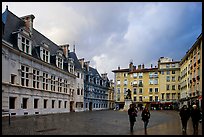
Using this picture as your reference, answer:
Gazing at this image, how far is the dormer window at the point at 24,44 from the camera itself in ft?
113

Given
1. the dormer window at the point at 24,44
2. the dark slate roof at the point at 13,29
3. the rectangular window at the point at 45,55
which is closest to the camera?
the dark slate roof at the point at 13,29

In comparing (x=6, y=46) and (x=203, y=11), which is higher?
(x=6, y=46)

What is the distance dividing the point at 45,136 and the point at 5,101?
20.0m

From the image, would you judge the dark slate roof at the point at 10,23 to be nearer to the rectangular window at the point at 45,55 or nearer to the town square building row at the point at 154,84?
the rectangular window at the point at 45,55

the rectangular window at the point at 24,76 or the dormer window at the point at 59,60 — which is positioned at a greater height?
the dormer window at the point at 59,60

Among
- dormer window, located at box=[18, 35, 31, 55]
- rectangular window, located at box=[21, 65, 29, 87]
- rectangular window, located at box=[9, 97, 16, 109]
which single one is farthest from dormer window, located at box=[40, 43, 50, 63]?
rectangular window, located at box=[9, 97, 16, 109]

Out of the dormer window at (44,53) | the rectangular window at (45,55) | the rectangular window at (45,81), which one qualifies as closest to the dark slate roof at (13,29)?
the dormer window at (44,53)

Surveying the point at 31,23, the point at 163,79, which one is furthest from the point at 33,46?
the point at 163,79

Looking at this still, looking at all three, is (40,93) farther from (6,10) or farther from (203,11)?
(203,11)

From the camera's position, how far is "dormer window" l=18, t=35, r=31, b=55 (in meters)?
34.4

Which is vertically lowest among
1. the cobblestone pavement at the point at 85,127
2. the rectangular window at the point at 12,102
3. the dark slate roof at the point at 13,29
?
the cobblestone pavement at the point at 85,127

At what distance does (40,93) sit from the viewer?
39.5 metres

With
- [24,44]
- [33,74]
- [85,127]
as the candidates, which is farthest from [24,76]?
[85,127]

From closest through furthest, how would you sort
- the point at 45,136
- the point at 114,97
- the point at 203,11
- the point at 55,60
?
the point at 203,11, the point at 45,136, the point at 55,60, the point at 114,97
